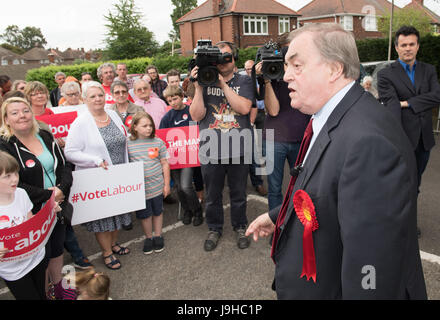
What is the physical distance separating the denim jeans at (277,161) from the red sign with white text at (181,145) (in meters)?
1.35

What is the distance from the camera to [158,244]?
3865 mm

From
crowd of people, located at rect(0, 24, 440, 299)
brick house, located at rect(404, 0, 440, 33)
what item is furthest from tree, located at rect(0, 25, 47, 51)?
crowd of people, located at rect(0, 24, 440, 299)

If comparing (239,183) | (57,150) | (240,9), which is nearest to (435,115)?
(239,183)

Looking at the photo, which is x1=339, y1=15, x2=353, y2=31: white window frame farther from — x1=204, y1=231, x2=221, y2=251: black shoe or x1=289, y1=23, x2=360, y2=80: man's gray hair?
x1=289, y1=23, x2=360, y2=80: man's gray hair

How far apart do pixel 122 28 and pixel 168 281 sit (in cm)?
4044

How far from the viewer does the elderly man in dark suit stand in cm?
107

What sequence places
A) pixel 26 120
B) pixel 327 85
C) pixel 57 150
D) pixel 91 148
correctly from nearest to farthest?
1. pixel 327 85
2. pixel 26 120
3. pixel 57 150
4. pixel 91 148

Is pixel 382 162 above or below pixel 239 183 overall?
above

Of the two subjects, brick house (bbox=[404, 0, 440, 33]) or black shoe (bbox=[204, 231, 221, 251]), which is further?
brick house (bbox=[404, 0, 440, 33])

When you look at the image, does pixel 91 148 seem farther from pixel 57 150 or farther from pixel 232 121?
pixel 232 121

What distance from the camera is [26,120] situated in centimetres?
288

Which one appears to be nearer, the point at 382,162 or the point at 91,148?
the point at 382,162

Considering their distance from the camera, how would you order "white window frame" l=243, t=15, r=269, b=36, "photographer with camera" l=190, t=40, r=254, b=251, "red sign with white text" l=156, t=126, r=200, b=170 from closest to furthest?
"photographer with camera" l=190, t=40, r=254, b=251 → "red sign with white text" l=156, t=126, r=200, b=170 → "white window frame" l=243, t=15, r=269, b=36

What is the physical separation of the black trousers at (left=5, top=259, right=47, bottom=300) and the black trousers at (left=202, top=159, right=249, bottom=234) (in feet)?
6.01
